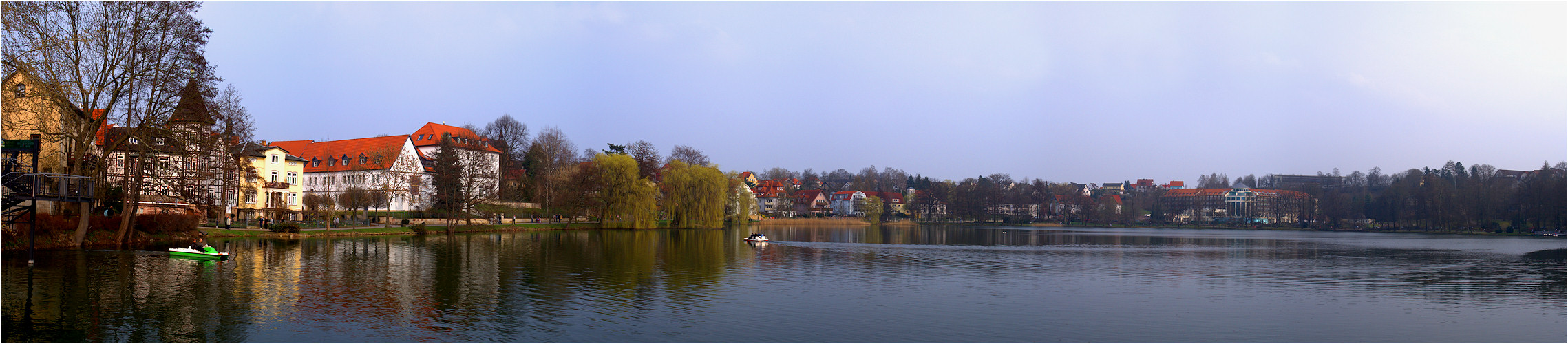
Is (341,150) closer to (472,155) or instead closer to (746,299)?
(472,155)

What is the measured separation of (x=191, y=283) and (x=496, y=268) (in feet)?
27.9

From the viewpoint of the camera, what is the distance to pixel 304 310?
16.7 m

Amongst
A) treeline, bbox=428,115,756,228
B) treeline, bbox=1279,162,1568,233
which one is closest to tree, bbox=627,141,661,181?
treeline, bbox=428,115,756,228

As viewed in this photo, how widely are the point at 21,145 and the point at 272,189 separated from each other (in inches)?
1510

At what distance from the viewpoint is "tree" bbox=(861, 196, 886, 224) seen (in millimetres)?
112125

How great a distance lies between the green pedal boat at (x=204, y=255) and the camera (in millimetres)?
27062

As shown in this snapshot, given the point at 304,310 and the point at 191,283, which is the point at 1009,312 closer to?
the point at 304,310

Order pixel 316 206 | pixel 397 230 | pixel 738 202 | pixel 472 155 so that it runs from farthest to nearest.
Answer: pixel 738 202
pixel 472 155
pixel 316 206
pixel 397 230

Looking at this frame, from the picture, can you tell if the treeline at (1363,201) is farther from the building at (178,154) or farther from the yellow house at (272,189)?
the building at (178,154)

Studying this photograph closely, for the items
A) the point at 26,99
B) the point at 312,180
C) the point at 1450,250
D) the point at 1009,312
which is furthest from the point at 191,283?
the point at 312,180

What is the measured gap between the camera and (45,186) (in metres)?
25.1

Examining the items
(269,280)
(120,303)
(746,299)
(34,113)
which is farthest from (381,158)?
(746,299)

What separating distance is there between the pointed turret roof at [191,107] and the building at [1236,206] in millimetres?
129766

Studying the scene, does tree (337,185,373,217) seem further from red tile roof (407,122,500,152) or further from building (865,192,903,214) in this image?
building (865,192,903,214)
